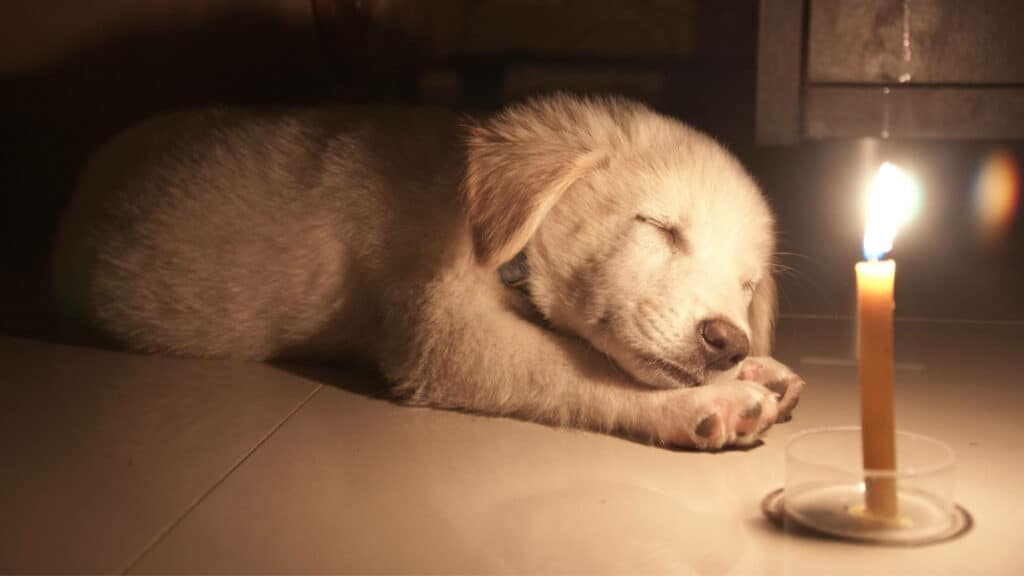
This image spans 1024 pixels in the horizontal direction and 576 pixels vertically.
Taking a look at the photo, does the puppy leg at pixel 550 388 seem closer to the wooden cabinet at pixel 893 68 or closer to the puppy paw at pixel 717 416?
the puppy paw at pixel 717 416

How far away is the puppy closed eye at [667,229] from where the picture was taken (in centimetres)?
215

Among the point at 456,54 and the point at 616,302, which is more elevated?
the point at 456,54

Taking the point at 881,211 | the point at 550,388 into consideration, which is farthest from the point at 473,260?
the point at 881,211

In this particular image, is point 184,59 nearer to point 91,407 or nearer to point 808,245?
point 91,407

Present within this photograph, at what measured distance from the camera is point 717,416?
1.95 meters

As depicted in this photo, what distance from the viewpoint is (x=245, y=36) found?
152 inches

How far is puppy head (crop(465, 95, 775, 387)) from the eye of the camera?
80.4 inches

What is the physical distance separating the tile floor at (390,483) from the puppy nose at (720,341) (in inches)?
7.1

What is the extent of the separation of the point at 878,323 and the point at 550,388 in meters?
0.86

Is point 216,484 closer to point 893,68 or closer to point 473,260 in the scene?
point 473,260

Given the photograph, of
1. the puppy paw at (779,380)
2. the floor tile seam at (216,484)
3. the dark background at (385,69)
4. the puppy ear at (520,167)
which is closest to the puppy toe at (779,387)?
the puppy paw at (779,380)

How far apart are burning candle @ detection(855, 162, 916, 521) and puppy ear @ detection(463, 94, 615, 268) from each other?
851 mm

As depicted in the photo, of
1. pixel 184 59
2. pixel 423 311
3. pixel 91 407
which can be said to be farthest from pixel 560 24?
pixel 91 407

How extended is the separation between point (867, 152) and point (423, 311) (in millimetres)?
2504
